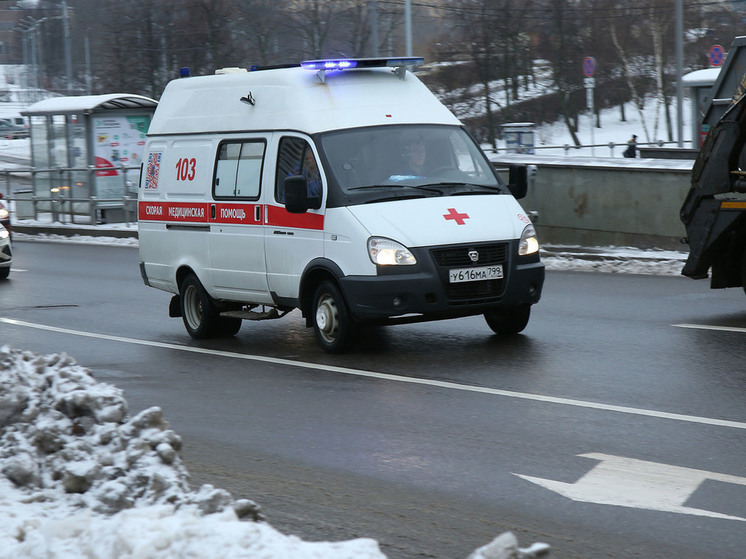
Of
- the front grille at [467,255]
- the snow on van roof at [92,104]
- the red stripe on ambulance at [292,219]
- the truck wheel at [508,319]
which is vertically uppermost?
the snow on van roof at [92,104]

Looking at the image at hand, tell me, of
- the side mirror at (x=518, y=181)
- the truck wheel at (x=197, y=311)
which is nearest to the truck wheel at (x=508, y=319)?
the side mirror at (x=518, y=181)

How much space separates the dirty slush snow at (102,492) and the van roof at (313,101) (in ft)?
15.8

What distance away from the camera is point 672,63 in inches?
2564

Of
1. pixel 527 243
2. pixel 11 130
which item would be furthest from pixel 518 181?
pixel 11 130

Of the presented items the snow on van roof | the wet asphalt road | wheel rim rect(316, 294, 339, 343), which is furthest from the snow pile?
the snow on van roof

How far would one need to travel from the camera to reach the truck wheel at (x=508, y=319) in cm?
1023

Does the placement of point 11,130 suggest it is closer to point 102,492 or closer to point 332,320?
point 332,320

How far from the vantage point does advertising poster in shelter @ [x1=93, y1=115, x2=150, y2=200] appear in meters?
28.8

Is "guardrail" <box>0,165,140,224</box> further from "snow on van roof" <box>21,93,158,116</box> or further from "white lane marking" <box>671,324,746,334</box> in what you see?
"white lane marking" <box>671,324,746,334</box>

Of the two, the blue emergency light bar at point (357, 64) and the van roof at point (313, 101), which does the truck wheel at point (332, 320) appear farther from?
the blue emergency light bar at point (357, 64)

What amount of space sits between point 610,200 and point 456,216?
895cm

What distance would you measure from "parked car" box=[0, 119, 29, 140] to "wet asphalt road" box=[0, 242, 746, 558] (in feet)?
255

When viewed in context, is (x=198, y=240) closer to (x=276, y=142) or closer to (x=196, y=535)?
(x=276, y=142)

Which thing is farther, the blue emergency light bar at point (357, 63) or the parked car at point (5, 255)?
the parked car at point (5, 255)
